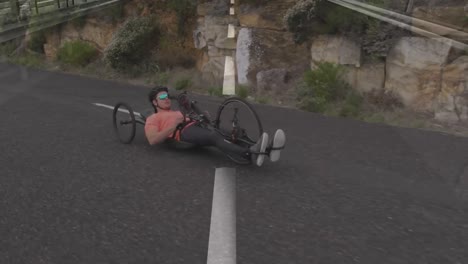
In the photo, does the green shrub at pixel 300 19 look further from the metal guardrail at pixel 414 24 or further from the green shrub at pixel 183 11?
the green shrub at pixel 183 11

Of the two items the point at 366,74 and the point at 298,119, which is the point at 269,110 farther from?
the point at 366,74

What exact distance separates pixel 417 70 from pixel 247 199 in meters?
5.95

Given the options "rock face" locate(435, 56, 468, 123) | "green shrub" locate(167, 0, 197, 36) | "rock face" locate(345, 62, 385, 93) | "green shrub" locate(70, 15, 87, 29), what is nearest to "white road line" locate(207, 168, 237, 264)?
"rock face" locate(435, 56, 468, 123)

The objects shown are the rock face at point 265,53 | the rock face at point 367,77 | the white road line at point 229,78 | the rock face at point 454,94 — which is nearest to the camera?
the rock face at point 454,94

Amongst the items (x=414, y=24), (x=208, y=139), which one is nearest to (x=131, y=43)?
(x=414, y=24)

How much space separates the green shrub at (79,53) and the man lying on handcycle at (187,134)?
40.3ft

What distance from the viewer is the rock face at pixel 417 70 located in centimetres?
925

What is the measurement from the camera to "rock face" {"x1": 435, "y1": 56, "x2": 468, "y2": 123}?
877 cm

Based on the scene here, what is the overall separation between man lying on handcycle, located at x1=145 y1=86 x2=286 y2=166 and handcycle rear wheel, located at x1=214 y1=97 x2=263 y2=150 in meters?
0.12

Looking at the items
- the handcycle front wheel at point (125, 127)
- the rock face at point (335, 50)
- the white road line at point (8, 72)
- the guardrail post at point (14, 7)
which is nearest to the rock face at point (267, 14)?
the rock face at point (335, 50)

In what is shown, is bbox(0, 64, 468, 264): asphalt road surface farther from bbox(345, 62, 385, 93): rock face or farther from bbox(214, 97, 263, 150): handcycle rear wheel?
bbox(345, 62, 385, 93): rock face

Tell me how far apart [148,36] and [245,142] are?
11115mm

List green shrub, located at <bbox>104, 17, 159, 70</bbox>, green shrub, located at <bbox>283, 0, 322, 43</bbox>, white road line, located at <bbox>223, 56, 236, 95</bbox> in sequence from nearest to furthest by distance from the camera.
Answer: green shrub, located at <bbox>283, 0, 322, 43</bbox> < white road line, located at <bbox>223, 56, 236, 95</bbox> < green shrub, located at <bbox>104, 17, 159, 70</bbox>

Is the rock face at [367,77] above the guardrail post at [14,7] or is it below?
Answer: below
